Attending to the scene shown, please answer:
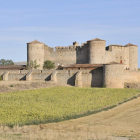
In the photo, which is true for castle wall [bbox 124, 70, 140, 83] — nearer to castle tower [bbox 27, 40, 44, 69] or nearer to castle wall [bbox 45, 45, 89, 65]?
castle wall [bbox 45, 45, 89, 65]

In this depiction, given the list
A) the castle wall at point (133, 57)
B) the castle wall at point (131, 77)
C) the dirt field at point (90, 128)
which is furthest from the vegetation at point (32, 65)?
the dirt field at point (90, 128)

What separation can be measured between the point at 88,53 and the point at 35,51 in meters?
7.87

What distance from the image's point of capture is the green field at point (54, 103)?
2022 cm

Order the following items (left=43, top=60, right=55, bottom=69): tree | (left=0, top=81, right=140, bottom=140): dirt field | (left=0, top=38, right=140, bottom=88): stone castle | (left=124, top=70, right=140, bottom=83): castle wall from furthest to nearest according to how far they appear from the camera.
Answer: (left=43, top=60, right=55, bottom=69): tree → (left=124, top=70, right=140, bottom=83): castle wall → (left=0, top=38, right=140, bottom=88): stone castle → (left=0, top=81, right=140, bottom=140): dirt field

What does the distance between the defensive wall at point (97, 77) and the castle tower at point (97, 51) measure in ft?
21.7

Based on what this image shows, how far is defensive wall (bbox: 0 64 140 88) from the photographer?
122 feet

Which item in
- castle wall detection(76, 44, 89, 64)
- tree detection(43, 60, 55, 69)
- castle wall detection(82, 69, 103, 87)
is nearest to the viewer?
castle wall detection(82, 69, 103, 87)

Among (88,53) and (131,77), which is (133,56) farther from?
(131,77)

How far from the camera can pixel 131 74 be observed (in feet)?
129

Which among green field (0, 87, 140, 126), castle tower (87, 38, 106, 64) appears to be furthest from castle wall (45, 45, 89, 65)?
green field (0, 87, 140, 126)

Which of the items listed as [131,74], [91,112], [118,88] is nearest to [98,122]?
[91,112]

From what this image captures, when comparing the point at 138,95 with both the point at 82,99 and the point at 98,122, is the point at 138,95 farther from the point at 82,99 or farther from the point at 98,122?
the point at 98,122

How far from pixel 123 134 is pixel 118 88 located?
20540 millimetres

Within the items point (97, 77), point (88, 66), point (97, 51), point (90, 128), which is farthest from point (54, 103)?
point (97, 51)
